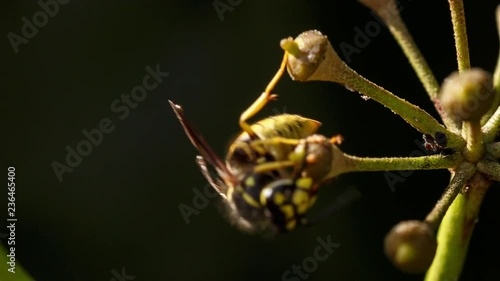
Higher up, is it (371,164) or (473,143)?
(371,164)

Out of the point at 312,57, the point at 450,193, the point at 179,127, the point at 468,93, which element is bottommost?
the point at 450,193

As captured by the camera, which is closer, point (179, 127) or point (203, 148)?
point (203, 148)

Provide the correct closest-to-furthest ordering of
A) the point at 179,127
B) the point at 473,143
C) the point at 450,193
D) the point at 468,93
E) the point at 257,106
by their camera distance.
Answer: the point at 468,93
the point at 450,193
the point at 473,143
the point at 257,106
the point at 179,127

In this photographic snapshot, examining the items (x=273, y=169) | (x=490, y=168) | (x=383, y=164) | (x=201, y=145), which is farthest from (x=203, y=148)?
(x=490, y=168)

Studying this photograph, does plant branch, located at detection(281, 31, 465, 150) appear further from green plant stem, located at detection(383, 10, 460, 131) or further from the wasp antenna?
the wasp antenna

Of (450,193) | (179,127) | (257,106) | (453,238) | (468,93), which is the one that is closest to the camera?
(468,93)

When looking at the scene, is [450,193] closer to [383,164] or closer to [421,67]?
[383,164]
